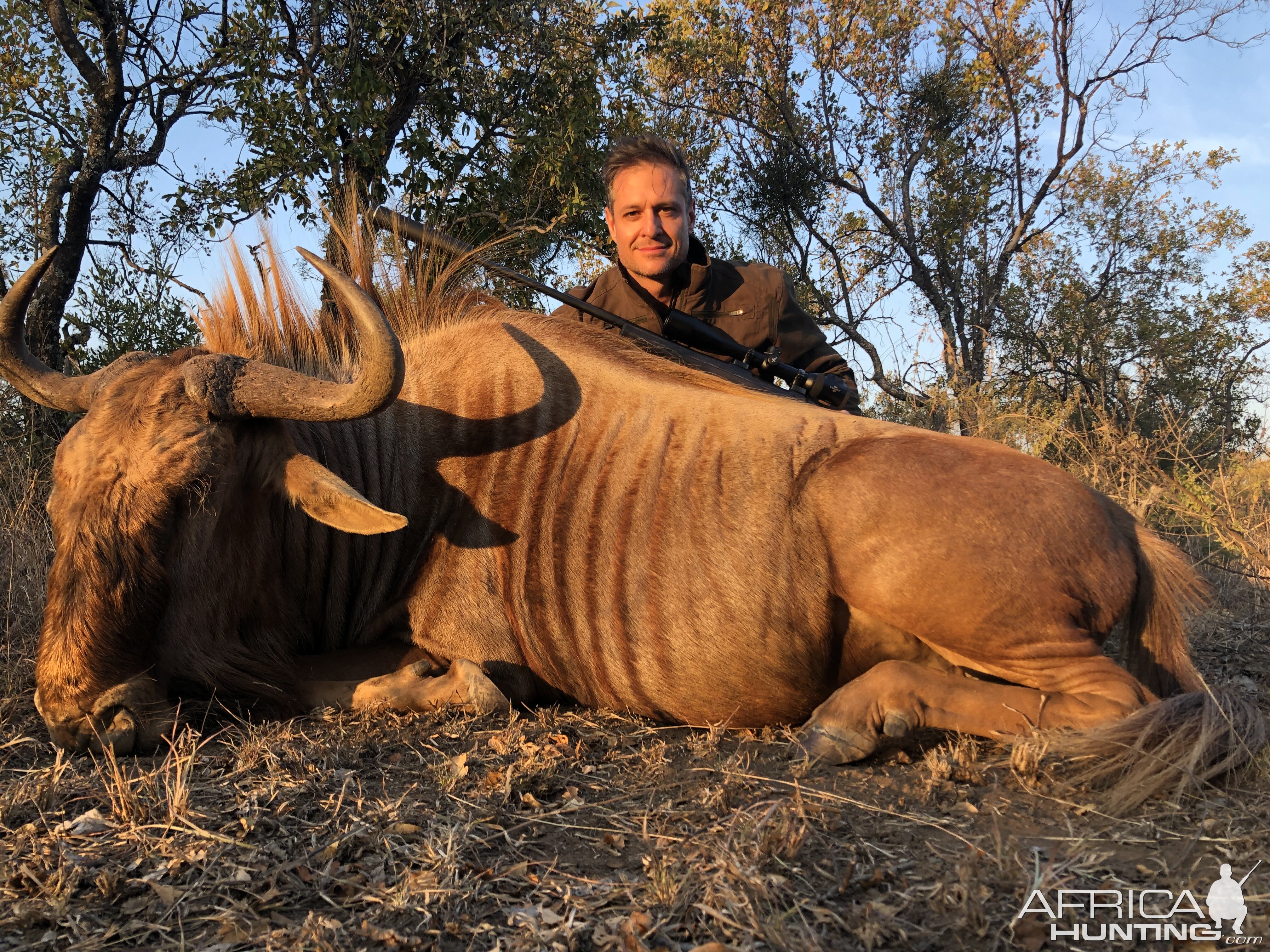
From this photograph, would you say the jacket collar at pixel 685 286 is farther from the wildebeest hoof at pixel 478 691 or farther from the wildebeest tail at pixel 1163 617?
the wildebeest tail at pixel 1163 617

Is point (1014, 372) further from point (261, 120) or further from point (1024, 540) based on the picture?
point (1024, 540)

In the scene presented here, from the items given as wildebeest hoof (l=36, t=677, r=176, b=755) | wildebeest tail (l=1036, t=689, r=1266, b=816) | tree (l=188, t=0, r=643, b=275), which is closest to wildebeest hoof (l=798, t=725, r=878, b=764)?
wildebeest tail (l=1036, t=689, r=1266, b=816)

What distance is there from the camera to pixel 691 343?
14.9 feet

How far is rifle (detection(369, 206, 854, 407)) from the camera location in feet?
12.5

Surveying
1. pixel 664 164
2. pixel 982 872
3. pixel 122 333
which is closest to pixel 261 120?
pixel 122 333

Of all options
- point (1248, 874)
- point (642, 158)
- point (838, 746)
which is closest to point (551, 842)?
point (838, 746)

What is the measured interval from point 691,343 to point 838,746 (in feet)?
7.99

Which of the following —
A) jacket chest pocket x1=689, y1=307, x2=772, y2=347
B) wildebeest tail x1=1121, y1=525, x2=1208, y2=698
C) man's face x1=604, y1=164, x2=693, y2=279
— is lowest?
wildebeest tail x1=1121, y1=525, x2=1208, y2=698

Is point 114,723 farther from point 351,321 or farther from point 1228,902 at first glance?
point 1228,902

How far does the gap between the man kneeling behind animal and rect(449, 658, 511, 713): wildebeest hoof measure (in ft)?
7.52

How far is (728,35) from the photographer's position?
16094mm

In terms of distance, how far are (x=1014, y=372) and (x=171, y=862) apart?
15.1m

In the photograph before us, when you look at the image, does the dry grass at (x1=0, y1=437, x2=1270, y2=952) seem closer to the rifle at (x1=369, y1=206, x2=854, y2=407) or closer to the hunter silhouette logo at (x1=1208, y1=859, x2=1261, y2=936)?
the hunter silhouette logo at (x1=1208, y1=859, x2=1261, y2=936)

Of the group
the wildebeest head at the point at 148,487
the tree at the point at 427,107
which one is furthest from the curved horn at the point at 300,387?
the tree at the point at 427,107
